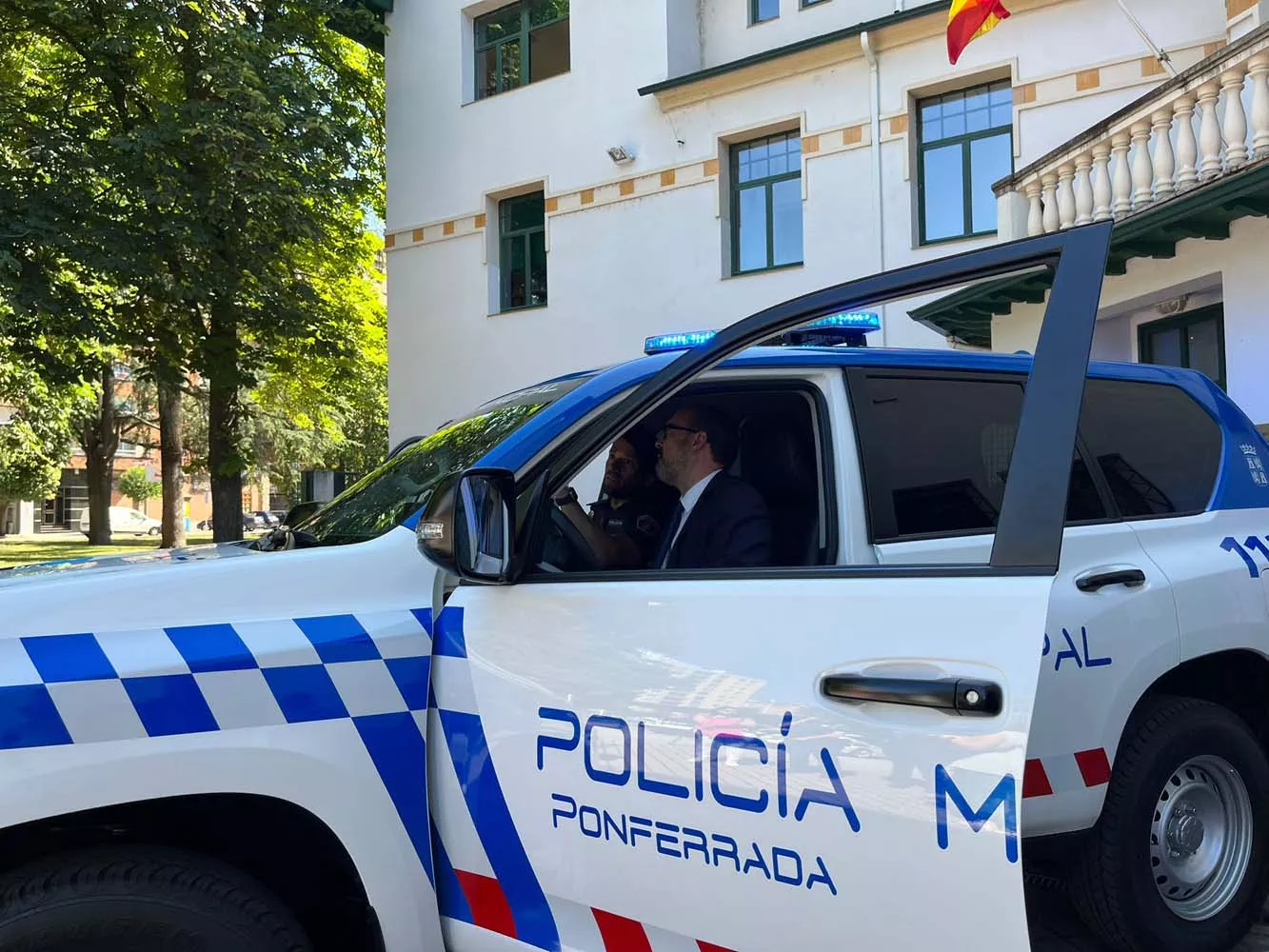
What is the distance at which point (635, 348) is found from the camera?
14.2 m

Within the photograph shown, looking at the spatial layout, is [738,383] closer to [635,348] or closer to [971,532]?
[971,532]

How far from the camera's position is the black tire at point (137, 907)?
1829 mm

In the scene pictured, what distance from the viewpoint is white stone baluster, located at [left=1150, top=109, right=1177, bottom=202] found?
7.95 m

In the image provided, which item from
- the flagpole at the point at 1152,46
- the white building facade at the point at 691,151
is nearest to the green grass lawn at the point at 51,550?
the white building facade at the point at 691,151

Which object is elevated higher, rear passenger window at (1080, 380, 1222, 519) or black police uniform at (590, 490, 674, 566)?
rear passenger window at (1080, 380, 1222, 519)

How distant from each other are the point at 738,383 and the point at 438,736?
1.24 meters

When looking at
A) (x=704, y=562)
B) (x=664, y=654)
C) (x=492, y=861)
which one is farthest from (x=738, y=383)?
(x=492, y=861)

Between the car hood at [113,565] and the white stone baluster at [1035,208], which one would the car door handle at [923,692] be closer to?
the car hood at [113,565]

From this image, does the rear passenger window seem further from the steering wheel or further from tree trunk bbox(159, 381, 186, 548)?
tree trunk bbox(159, 381, 186, 548)

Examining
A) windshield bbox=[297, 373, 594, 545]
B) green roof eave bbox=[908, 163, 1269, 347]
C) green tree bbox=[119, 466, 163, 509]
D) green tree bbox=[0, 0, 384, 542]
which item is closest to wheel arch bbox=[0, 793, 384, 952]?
windshield bbox=[297, 373, 594, 545]

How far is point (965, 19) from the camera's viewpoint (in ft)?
30.8

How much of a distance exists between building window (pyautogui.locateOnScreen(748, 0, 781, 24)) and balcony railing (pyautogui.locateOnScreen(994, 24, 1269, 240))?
553 centimetres

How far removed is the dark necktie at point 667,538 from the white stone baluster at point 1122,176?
22.9ft

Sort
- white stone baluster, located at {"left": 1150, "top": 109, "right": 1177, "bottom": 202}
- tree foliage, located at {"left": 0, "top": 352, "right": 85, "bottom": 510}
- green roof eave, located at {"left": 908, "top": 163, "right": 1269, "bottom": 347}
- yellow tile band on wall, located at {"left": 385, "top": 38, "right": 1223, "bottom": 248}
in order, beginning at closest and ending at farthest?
green roof eave, located at {"left": 908, "top": 163, "right": 1269, "bottom": 347}, white stone baluster, located at {"left": 1150, "top": 109, "right": 1177, "bottom": 202}, yellow tile band on wall, located at {"left": 385, "top": 38, "right": 1223, "bottom": 248}, tree foliage, located at {"left": 0, "top": 352, "right": 85, "bottom": 510}
